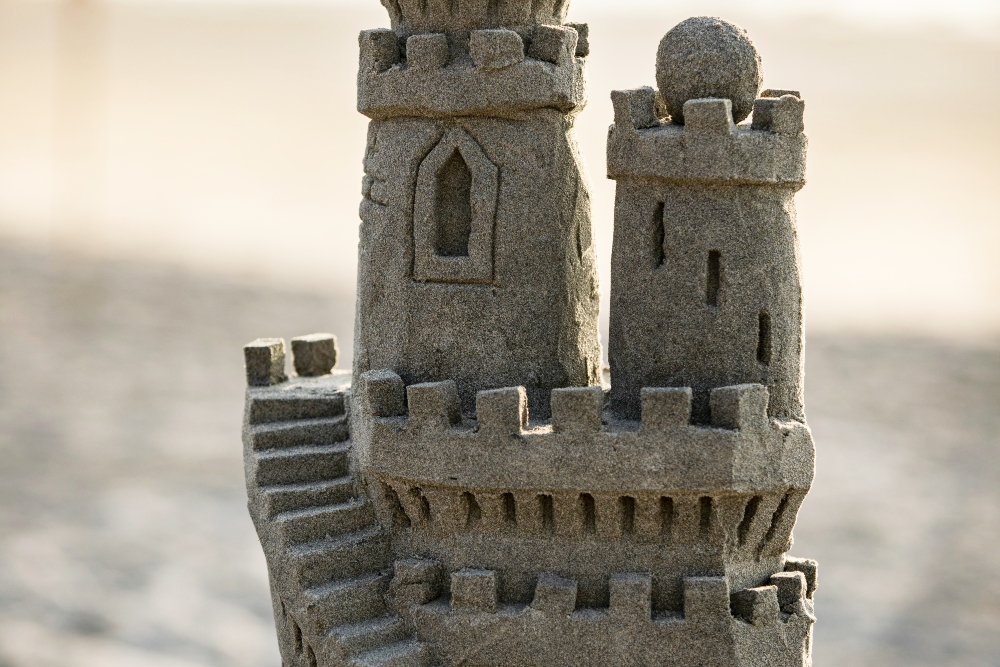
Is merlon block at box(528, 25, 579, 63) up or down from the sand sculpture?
up

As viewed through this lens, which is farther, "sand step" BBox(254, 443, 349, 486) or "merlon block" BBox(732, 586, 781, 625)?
"sand step" BBox(254, 443, 349, 486)

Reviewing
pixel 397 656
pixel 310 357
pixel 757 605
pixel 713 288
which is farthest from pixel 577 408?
pixel 310 357

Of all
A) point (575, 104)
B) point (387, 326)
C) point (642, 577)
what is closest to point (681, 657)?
point (642, 577)

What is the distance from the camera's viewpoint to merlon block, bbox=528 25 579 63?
1024 cm

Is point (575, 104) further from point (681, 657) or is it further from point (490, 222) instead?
point (681, 657)

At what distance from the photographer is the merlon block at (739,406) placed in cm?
965

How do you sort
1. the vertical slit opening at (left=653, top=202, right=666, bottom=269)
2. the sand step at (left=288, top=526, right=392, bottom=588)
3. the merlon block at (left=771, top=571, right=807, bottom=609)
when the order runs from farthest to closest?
1. the sand step at (left=288, top=526, right=392, bottom=588)
2. the merlon block at (left=771, top=571, right=807, bottom=609)
3. the vertical slit opening at (left=653, top=202, right=666, bottom=269)

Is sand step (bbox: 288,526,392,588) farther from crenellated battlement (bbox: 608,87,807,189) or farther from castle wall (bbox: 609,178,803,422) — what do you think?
crenellated battlement (bbox: 608,87,807,189)

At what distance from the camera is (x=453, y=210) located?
10.5 meters

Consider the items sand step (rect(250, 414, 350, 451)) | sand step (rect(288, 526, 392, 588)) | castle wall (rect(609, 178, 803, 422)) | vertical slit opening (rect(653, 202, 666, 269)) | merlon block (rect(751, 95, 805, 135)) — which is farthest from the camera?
sand step (rect(250, 414, 350, 451))

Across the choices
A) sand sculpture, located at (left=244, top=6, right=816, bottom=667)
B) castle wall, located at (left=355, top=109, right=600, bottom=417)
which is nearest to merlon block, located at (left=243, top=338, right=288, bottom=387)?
sand sculpture, located at (left=244, top=6, right=816, bottom=667)

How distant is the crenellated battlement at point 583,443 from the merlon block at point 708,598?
2.49ft

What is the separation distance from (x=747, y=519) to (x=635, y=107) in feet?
10.4

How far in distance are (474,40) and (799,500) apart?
421 cm
